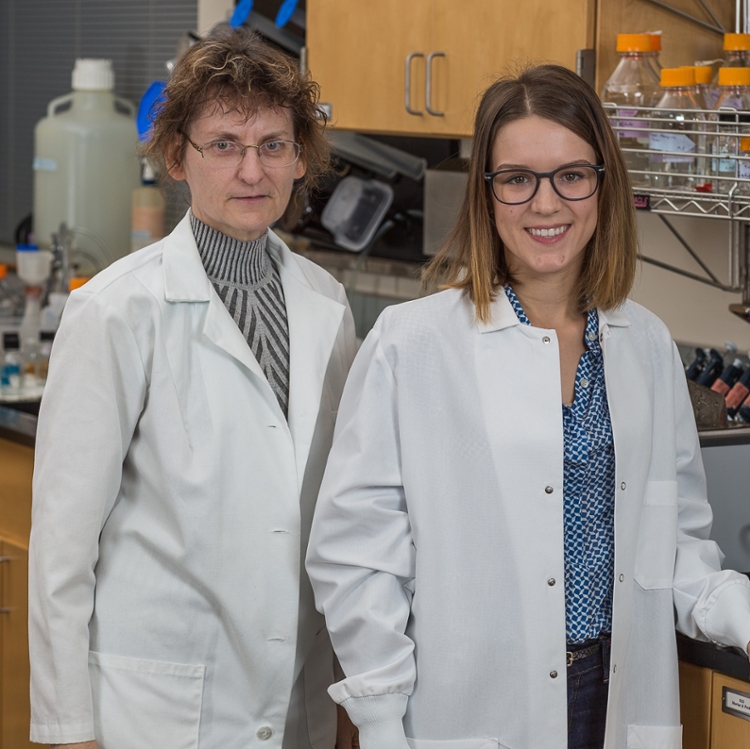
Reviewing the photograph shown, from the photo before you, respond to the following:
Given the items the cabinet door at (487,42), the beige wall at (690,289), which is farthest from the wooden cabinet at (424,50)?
the beige wall at (690,289)

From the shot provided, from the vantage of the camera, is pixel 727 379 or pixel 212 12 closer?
pixel 727 379

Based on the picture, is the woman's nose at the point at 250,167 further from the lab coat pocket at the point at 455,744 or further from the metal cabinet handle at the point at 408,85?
the metal cabinet handle at the point at 408,85

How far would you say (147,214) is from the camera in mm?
3432

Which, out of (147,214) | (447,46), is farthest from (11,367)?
(447,46)

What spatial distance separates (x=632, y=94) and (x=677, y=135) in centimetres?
13

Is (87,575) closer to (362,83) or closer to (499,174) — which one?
(499,174)

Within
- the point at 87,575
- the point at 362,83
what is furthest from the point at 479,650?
the point at 362,83

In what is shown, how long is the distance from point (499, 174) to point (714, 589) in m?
0.57

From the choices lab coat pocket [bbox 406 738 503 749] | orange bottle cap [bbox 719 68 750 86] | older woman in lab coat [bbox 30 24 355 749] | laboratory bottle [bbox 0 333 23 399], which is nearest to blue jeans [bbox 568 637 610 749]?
lab coat pocket [bbox 406 738 503 749]

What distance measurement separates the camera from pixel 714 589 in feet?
4.57

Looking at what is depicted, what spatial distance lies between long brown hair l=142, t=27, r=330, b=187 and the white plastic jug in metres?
2.18

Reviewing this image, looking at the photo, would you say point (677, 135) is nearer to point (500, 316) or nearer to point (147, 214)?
point (500, 316)

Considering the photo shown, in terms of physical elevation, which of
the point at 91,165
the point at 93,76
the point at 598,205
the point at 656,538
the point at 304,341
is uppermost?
the point at 93,76

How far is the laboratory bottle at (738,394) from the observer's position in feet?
6.49
